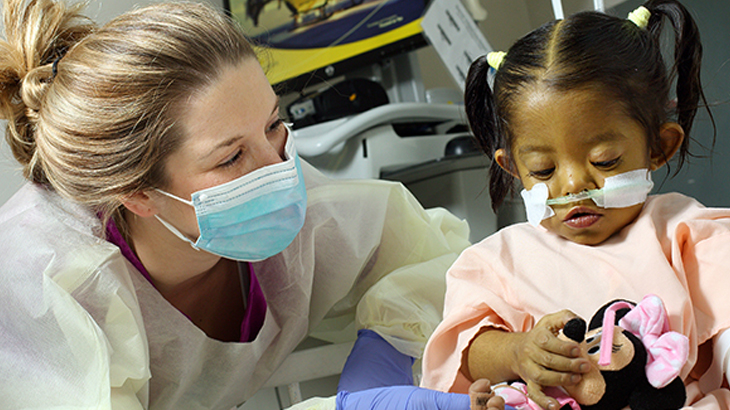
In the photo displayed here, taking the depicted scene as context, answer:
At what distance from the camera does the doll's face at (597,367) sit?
2.03ft

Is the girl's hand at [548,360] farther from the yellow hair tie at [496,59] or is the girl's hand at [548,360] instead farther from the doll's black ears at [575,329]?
the yellow hair tie at [496,59]

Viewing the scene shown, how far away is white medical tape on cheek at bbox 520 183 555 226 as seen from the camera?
74 centimetres

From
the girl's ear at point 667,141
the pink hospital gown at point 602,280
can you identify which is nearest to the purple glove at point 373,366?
the pink hospital gown at point 602,280

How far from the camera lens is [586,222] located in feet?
2.47

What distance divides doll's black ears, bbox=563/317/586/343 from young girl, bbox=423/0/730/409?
0.04 feet

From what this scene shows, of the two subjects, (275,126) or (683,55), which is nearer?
(683,55)

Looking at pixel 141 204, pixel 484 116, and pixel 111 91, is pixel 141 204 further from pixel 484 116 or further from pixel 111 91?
pixel 484 116

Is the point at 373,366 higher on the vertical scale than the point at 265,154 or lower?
→ lower

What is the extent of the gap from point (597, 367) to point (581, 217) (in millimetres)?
199

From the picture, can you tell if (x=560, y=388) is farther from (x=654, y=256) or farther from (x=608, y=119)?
(x=608, y=119)

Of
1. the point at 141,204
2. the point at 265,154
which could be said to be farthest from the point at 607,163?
the point at 141,204

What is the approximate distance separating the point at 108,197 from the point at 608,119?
707mm

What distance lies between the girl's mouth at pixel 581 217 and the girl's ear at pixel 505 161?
11 centimetres

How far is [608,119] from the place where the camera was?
71 cm
